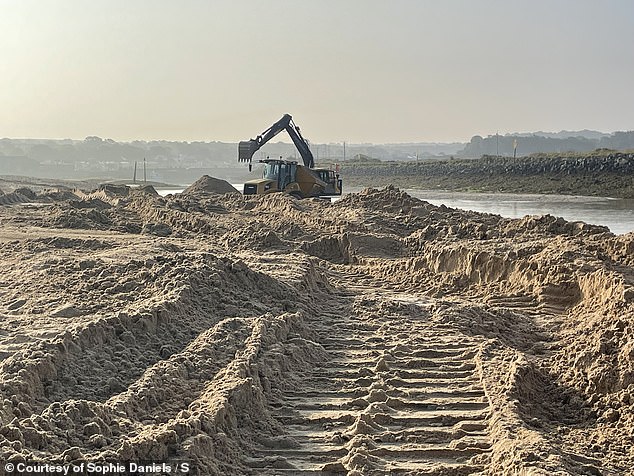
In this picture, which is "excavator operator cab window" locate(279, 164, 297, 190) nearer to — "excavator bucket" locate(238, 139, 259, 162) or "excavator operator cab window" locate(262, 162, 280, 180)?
"excavator operator cab window" locate(262, 162, 280, 180)

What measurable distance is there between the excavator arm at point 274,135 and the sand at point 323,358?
13.5 meters

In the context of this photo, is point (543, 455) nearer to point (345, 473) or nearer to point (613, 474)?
point (613, 474)

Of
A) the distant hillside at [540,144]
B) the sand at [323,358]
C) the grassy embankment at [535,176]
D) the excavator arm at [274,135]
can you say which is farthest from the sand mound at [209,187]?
the distant hillside at [540,144]

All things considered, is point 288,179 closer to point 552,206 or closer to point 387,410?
point 552,206

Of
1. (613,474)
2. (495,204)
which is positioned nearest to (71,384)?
Result: (613,474)

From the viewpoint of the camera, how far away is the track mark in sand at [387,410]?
4.97m

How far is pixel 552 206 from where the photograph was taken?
31.9m

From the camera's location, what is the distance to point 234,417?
5.25 meters

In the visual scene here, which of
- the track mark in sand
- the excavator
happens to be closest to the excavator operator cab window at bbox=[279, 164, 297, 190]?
the excavator

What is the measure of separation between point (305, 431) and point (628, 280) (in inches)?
210

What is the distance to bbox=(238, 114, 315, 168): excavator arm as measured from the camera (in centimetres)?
2633

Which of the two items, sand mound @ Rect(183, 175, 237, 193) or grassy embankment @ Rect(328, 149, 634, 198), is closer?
sand mound @ Rect(183, 175, 237, 193)

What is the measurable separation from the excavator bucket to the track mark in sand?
729 inches

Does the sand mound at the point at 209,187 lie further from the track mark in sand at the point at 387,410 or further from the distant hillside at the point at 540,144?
the distant hillside at the point at 540,144
